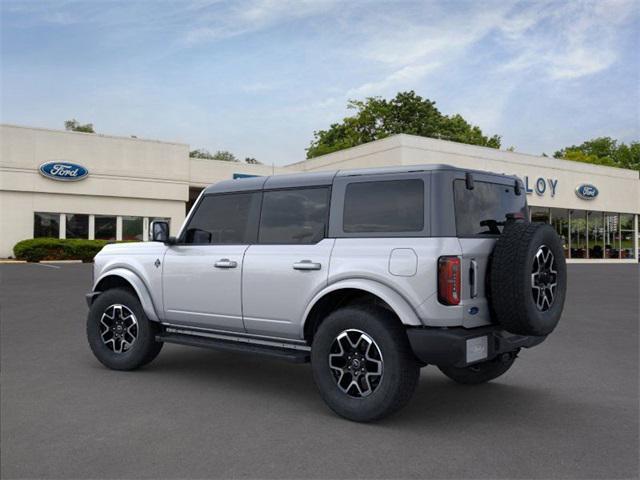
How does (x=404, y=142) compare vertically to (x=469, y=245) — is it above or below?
above

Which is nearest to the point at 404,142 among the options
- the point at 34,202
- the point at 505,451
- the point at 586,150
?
the point at 34,202

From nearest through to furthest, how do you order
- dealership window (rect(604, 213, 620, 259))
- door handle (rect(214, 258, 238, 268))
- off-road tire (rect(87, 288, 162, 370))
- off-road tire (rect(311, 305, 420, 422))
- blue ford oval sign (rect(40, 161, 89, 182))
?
off-road tire (rect(311, 305, 420, 422)) < door handle (rect(214, 258, 238, 268)) < off-road tire (rect(87, 288, 162, 370)) < blue ford oval sign (rect(40, 161, 89, 182)) < dealership window (rect(604, 213, 620, 259))

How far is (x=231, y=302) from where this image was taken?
5.65 meters

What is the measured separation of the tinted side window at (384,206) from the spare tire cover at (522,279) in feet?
2.25

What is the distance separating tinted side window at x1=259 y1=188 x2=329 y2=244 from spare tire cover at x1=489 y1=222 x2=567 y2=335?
150 cm

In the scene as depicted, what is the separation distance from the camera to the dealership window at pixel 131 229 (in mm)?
36062

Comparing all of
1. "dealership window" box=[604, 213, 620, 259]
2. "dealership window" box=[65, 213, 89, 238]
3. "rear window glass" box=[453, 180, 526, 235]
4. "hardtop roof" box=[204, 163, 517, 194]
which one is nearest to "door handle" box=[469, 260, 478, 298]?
"rear window glass" box=[453, 180, 526, 235]

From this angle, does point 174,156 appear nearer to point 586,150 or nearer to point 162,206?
point 162,206

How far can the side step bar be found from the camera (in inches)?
205

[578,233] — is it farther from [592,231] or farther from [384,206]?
[384,206]

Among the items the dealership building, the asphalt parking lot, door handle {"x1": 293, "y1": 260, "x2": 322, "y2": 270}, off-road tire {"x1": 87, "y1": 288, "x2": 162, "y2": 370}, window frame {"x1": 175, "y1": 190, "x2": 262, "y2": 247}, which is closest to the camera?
the asphalt parking lot

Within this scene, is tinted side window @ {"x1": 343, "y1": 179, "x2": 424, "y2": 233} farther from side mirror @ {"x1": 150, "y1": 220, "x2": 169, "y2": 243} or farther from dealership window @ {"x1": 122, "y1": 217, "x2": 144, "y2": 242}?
dealership window @ {"x1": 122, "y1": 217, "x2": 144, "y2": 242}

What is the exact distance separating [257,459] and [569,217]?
46.7 m

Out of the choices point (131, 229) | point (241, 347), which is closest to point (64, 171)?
point (131, 229)
